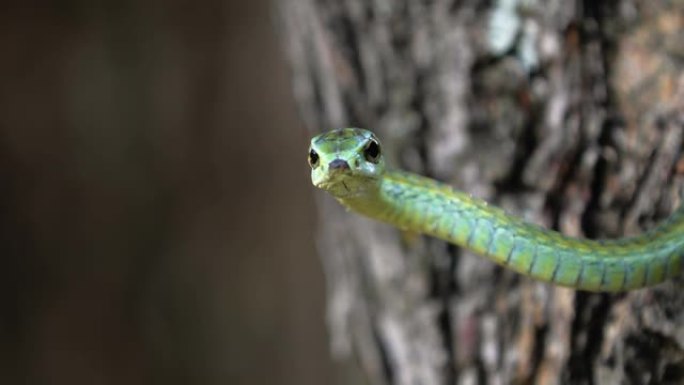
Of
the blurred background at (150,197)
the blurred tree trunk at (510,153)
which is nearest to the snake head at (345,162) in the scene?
the blurred tree trunk at (510,153)

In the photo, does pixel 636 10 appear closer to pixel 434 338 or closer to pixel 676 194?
pixel 676 194

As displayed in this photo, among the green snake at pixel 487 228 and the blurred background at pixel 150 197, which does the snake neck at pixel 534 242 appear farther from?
the blurred background at pixel 150 197

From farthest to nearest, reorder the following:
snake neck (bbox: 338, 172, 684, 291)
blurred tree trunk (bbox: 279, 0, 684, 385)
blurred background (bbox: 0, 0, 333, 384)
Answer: blurred background (bbox: 0, 0, 333, 384), blurred tree trunk (bbox: 279, 0, 684, 385), snake neck (bbox: 338, 172, 684, 291)

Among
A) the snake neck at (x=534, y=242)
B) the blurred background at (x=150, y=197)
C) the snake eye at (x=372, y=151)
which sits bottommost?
the blurred background at (x=150, y=197)

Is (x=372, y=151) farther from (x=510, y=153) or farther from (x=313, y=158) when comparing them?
(x=510, y=153)

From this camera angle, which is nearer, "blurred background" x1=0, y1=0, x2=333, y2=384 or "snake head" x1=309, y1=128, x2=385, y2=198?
"snake head" x1=309, y1=128, x2=385, y2=198

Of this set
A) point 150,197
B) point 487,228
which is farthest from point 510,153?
point 150,197

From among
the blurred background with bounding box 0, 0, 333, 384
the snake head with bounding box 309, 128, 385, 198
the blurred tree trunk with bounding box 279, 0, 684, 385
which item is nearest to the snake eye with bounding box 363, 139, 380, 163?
the snake head with bounding box 309, 128, 385, 198

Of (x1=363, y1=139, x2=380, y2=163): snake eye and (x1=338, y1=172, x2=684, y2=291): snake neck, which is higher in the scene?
(x1=363, y1=139, x2=380, y2=163): snake eye

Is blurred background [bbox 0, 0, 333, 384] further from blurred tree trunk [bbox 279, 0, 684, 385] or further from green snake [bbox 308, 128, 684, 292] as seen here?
green snake [bbox 308, 128, 684, 292]
